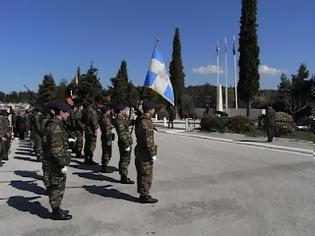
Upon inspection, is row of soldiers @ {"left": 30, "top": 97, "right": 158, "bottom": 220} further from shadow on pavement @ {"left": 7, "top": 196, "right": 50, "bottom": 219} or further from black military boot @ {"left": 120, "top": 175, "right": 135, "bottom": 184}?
shadow on pavement @ {"left": 7, "top": 196, "right": 50, "bottom": 219}

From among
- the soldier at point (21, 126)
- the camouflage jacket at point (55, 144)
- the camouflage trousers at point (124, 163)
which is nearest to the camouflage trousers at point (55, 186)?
the camouflage jacket at point (55, 144)

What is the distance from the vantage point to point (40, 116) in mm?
15727

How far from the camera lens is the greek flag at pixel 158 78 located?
12781mm

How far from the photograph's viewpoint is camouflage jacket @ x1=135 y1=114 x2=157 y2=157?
8.73 metres

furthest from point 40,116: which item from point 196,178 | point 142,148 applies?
point 142,148

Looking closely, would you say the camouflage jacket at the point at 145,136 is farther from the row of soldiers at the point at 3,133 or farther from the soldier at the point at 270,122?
the soldier at the point at 270,122

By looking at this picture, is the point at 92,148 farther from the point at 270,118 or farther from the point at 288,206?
the point at 270,118

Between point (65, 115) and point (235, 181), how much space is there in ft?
15.7

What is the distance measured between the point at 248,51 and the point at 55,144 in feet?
102

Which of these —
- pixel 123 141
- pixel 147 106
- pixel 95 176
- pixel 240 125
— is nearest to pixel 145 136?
pixel 147 106

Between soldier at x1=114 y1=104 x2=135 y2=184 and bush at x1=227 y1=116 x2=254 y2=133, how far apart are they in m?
17.3

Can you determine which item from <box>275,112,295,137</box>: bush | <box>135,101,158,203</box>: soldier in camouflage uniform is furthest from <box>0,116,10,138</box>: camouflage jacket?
<box>275,112,295,137</box>: bush

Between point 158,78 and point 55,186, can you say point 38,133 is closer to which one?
point 158,78

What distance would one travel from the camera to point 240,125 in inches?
1102
